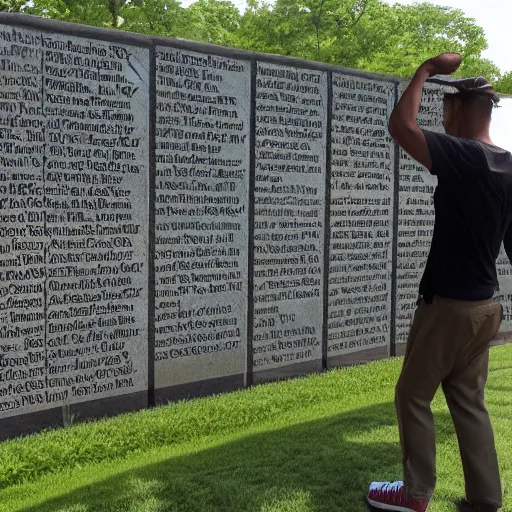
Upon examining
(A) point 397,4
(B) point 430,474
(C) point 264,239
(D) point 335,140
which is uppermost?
(A) point 397,4

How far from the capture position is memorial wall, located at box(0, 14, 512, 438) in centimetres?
528

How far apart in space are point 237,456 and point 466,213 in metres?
2.02

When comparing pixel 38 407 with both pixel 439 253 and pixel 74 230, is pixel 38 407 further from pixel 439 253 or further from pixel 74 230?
pixel 439 253

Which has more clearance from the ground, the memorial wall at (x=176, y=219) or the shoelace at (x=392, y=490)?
the memorial wall at (x=176, y=219)

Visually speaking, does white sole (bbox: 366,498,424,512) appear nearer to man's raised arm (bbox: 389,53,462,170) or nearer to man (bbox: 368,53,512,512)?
man (bbox: 368,53,512,512)

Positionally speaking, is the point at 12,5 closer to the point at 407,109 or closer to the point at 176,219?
the point at 176,219

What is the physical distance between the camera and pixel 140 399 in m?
5.90

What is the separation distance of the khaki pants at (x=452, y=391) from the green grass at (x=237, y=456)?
1.37ft

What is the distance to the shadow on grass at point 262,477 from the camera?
3.95 m

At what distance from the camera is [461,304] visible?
3477 mm

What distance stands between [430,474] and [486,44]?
97.4 ft

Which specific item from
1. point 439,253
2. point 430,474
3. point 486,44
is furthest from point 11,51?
point 486,44

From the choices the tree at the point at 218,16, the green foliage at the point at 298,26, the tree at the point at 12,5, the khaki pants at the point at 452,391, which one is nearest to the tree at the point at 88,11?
the green foliage at the point at 298,26

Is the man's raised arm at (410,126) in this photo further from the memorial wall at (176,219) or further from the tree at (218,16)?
the tree at (218,16)
